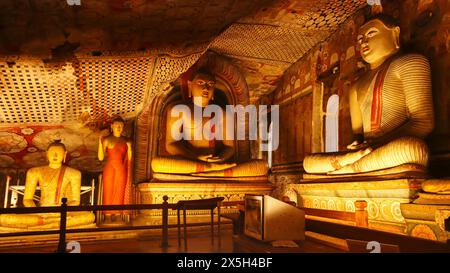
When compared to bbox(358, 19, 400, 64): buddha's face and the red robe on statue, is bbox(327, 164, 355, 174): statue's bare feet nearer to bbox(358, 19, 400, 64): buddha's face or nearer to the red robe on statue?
bbox(358, 19, 400, 64): buddha's face

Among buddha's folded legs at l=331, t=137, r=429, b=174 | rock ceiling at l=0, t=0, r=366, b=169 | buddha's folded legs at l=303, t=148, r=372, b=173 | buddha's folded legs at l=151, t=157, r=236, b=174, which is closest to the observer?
buddha's folded legs at l=331, t=137, r=429, b=174

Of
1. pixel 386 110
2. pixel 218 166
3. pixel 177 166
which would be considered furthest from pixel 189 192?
pixel 386 110

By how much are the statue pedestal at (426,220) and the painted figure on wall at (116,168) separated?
3.70 metres

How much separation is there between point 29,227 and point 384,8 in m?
5.15

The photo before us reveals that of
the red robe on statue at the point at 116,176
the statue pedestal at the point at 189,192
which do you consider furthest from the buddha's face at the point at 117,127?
the statue pedestal at the point at 189,192

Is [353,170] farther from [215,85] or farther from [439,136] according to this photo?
[215,85]

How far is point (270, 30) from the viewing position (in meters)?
5.41

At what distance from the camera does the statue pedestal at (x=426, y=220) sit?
96.2 inches

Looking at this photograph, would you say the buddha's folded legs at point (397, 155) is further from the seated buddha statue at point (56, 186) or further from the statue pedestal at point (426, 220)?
the seated buddha statue at point (56, 186)

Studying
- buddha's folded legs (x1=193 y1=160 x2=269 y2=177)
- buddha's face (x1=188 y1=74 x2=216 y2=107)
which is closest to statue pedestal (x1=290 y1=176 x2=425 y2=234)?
buddha's folded legs (x1=193 y1=160 x2=269 y2=177)

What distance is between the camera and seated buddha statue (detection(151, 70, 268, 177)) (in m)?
4.99

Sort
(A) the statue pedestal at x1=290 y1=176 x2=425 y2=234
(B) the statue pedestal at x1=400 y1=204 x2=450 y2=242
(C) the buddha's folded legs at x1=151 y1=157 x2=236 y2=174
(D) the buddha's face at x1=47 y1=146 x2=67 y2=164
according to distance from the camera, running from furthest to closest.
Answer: (C) the buddha's folded legs at x1=151 y1=157 x2=236 y2=174 → (D) the buddha's face at x1=47 y1=146 x2=67 y2=164 → (A) the statue pedestal at x1=290 y1=176 x2=425 y2=234 → (B) the statue pedestal at x1=400 y1=204 x2=450 y2=242

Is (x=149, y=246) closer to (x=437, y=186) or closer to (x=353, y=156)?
(x=353, y=156)

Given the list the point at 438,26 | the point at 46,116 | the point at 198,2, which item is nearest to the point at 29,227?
the point at 46,116
